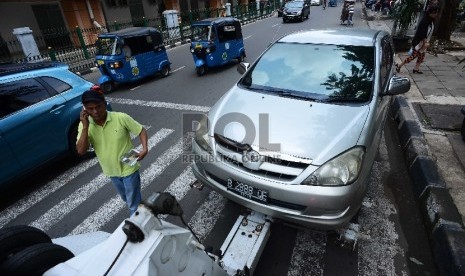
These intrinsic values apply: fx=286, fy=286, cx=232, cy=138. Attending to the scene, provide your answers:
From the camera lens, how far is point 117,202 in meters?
4.04

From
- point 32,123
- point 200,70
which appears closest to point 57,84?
point 32,123

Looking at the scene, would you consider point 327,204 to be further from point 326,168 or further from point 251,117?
point 251,117

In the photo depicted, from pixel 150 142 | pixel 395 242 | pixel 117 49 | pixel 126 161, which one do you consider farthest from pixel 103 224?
pixel 117 49

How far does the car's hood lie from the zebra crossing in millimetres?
1127

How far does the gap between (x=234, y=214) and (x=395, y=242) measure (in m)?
1.82

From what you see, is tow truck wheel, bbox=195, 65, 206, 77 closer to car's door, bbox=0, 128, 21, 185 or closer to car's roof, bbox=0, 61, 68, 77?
car's roof, bbox=0, 61, 68, 77

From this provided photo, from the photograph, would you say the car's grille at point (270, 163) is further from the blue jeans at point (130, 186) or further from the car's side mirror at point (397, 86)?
the car's side mirror at point (397, 86)

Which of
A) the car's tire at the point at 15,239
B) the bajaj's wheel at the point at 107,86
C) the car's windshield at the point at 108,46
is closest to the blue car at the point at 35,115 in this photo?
the car's tire at the point at 15,239

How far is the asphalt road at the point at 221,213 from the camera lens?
292 cm

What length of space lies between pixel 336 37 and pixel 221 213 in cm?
296

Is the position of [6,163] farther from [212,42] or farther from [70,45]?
[70,45]


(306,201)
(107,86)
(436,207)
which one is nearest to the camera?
(306,201)

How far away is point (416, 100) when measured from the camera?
6.53 m

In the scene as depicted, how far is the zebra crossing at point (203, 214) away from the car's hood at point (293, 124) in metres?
1.13
